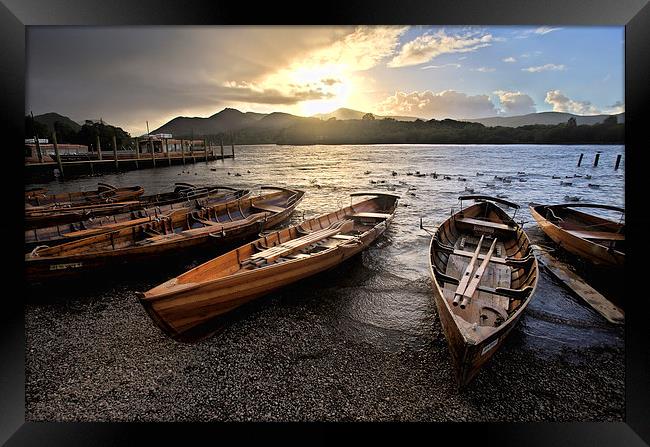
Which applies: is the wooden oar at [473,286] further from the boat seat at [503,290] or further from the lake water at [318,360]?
the lake water at [318,360]

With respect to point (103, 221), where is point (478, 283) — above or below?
below

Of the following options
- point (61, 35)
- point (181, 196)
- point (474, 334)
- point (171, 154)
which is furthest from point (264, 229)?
point (171, 154)

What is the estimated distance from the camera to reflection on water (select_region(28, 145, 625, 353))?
353 centimetres

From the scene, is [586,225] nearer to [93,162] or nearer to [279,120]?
[279,120]

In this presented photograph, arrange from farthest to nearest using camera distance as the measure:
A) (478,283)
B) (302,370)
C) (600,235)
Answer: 1. (600,235)
2. (478,283)
3. (302,370)

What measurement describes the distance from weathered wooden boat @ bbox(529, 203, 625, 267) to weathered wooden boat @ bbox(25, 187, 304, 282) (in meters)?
4.61

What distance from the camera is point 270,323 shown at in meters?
3.52

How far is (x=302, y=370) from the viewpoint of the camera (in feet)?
9.25

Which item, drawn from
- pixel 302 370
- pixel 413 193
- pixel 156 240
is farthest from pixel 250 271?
pixel 413 193

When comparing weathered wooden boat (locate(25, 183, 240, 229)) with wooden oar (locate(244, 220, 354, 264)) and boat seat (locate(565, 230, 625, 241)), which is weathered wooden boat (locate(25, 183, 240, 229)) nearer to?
wooden oar (locate(244, 220, 354, 264))
